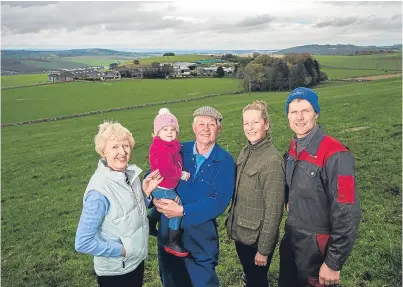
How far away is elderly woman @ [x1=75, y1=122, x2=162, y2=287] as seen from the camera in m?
4.15

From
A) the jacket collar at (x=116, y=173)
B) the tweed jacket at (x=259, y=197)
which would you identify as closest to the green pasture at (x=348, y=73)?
the tweed jacket at (x=259, y=197)

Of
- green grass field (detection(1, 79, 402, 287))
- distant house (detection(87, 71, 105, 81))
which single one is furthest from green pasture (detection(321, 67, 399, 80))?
distant house (detection(87, 71, 105, 81))

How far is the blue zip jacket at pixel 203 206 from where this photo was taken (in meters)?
4.70

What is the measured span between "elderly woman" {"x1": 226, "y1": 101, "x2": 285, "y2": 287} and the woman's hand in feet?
3.39

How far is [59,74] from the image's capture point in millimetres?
93438

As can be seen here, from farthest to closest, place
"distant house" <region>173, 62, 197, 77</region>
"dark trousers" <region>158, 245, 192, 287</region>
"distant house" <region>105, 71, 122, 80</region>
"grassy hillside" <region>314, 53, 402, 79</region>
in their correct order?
"distant house" <region>105, 71, 122, 80</region> < "distant house" <region>173, 62, 197, 77</region> < "grassy hillside" <region>314, 53, 402, 79</region> < "dark trousers" <region>158, 245, 192, 287</region>

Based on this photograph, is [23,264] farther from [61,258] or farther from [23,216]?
[23,216]

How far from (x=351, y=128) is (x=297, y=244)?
14611 mm

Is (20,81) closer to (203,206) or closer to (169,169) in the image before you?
(169,169)

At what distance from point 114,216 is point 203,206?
109 cm

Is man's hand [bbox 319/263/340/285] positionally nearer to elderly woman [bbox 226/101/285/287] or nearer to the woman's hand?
elderly woman [bbox 226/101/285/287]

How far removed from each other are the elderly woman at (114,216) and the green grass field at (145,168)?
252cm

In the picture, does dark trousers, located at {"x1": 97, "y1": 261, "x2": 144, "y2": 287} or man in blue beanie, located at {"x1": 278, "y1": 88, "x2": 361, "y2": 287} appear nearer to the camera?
man in blue beanie, located at {"x1": 278, "y1": 88, "x2": 361, "y2": 287}

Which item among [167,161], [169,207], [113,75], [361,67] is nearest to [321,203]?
[169,207]
